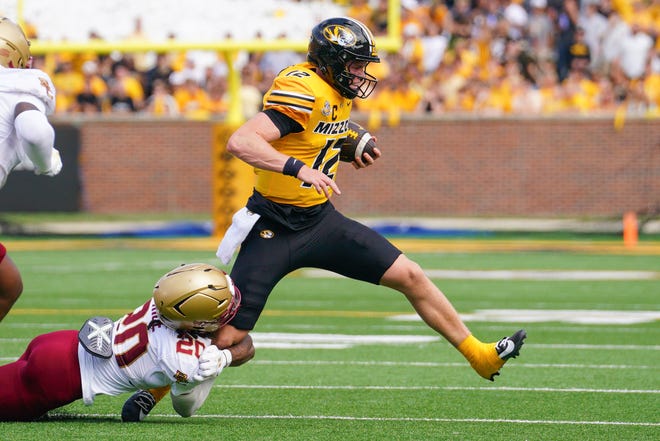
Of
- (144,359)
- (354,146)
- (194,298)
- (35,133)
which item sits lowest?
(144,359)

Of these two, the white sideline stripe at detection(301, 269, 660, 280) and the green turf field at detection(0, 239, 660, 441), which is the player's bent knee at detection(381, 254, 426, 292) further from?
the white sideline stripe at detection(301, 269, 660, 280)

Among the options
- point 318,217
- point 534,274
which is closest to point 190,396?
point 318,217

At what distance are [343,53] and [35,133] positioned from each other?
1512mm

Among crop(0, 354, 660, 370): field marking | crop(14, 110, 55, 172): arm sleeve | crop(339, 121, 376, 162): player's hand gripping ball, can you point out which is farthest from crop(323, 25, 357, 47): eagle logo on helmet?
crop(0, 354, 660, 370): field marking

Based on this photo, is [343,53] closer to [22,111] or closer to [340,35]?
[340,35]

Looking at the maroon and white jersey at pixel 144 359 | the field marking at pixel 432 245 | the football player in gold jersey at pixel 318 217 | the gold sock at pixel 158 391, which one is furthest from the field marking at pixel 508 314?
the field marking at pixel 432 245

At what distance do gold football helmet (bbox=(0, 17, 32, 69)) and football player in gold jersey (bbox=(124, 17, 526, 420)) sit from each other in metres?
1.04

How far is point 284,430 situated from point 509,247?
12.7 metres

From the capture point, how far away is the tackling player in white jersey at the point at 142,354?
5.84 m

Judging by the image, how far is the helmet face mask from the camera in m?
6.61

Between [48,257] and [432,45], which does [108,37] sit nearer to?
[48,257]

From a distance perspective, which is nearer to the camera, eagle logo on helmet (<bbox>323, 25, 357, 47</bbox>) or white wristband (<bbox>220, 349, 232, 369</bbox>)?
white wristband (<bbox>220, 349, 232, 369</bbox>)

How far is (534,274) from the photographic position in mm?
14414

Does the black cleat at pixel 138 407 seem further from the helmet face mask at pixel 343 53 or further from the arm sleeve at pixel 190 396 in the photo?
the helmet face mask at pixel 343 53
